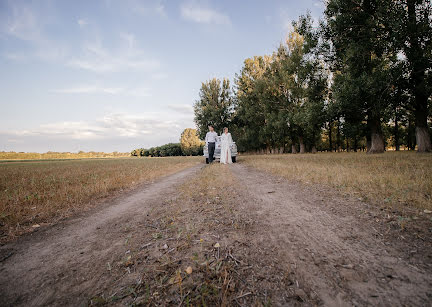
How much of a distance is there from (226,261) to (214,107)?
106 ft

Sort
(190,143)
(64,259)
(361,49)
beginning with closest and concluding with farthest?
(64,259), (361,49), (190,143)

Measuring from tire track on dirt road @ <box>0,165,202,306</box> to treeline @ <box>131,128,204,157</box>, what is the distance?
51.9m

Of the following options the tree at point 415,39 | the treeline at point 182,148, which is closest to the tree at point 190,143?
the treeline at point 182,148

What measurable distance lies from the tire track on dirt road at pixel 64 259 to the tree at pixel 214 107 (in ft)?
96.4

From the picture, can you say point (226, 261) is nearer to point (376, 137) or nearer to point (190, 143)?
point (376, 137)

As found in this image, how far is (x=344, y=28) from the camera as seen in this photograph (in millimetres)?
11086

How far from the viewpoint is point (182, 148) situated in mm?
67875

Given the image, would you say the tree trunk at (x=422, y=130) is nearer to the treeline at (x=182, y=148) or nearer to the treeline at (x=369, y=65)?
the treeline at (x=369, y=65)

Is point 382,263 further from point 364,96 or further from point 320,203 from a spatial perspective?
point 364,96

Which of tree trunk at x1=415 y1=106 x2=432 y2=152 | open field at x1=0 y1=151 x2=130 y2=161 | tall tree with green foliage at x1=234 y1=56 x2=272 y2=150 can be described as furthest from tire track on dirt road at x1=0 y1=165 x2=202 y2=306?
open field at x1=0 y1=151 x2=130 y2=161

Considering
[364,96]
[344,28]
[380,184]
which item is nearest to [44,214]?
[380,184]

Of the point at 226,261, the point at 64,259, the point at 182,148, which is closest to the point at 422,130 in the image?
the point at 226,261

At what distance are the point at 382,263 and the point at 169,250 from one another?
215cm

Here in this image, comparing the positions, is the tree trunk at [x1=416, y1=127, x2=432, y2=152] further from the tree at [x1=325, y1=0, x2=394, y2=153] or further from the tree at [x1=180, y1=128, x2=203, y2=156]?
the tree at [x1=180, y1=128, x2=203, y2=156]
